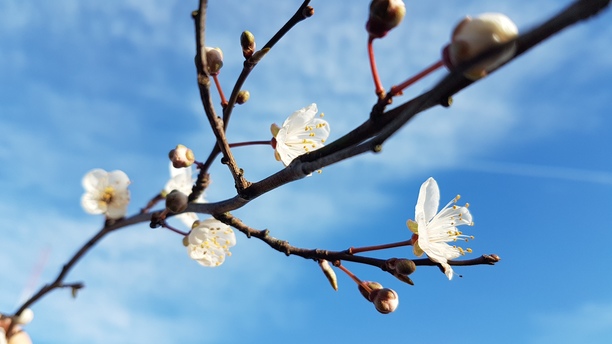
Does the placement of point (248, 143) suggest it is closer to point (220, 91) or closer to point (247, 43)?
point (220, 91)

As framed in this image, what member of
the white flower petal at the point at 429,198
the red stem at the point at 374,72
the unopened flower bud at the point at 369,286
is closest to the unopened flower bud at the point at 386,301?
the unopened flower bud at the point at 369,286

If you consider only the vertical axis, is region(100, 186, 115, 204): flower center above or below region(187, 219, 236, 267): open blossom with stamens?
above

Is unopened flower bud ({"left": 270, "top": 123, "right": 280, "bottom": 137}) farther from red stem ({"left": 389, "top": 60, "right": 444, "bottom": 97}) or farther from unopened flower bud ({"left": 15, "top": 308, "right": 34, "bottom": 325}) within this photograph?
unopened flower bud ({"left": 15, "top": 308, "right": 34, "bottom": 325})

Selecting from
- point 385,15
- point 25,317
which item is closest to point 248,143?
point 385,15

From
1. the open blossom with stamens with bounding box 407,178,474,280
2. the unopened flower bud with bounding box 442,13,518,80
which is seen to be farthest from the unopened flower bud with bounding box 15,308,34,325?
the unopened flower bud with bounding box 442,13,518,80

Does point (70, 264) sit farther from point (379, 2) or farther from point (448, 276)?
point (379, 2)
